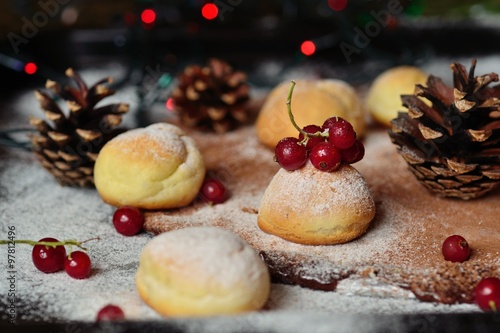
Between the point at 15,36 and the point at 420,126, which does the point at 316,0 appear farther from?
the point at 420,126

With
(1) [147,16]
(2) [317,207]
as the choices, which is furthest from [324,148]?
(1) [147,16]

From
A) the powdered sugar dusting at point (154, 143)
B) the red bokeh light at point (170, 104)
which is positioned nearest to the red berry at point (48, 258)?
the powdered sugar dusting at point (154, 143)

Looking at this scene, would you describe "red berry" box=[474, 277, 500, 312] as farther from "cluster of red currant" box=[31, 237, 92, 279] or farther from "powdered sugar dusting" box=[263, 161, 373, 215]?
"cluster of red currant" box=[31, 237, 92, 279]

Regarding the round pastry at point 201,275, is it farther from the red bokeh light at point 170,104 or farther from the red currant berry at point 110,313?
the red bokeh light at point 170,104

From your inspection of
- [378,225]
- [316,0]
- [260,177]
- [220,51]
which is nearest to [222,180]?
[260,177]

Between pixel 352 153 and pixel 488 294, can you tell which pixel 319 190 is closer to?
pixel 352 153

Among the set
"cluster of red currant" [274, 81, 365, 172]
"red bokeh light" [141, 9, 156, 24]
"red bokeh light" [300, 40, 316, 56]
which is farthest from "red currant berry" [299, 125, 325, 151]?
"red bokeh light" [300, 40, 316, 56]
